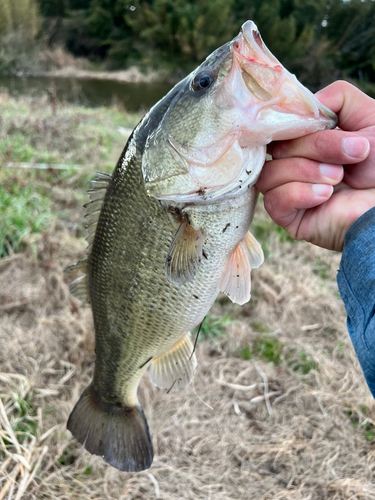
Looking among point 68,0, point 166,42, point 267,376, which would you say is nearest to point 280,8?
point 166,42

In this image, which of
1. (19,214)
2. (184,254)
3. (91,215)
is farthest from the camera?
(19,214)

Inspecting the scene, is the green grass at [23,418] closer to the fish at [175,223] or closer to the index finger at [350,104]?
the fish at [175,223]

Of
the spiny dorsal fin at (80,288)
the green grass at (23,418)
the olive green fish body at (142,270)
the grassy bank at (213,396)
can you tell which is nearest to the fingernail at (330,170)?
the olive green fish body at (142,270)

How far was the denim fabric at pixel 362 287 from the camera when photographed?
3.43ft

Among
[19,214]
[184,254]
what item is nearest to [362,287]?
[184,254]

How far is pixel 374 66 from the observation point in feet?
71.2

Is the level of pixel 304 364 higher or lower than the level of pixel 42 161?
higher

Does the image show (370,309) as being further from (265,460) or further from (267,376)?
(267,376)

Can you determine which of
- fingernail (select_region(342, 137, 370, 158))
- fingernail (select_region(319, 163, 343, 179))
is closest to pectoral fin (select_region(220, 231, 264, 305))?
fingernail (select_region(319, 163, 343, 179))

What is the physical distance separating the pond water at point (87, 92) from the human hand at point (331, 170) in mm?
12670

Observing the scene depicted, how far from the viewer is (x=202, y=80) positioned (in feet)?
3.70

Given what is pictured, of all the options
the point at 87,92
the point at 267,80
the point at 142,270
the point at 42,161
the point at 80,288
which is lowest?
the point at 87,92

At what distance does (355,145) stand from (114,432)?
1.61m

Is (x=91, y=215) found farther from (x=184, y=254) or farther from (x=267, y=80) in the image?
(x=267, y=80)
